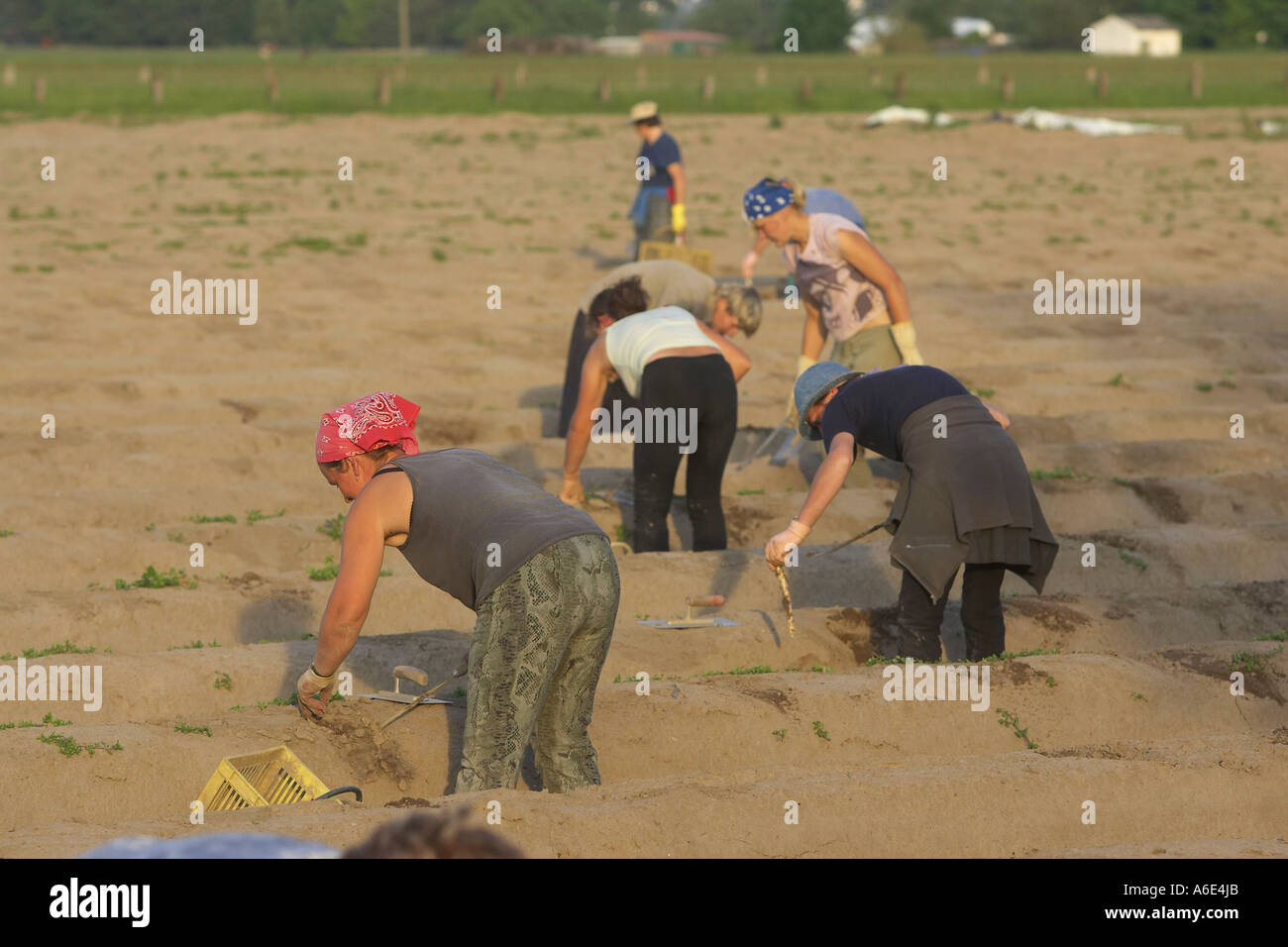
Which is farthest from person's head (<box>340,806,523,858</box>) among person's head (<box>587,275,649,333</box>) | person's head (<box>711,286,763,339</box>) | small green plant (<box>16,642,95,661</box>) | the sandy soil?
person's head (<box>711,286,763,339</box>)

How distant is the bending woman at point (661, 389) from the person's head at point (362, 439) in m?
2.44

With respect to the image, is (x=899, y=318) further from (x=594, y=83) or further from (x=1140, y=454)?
(x=594, y=83)

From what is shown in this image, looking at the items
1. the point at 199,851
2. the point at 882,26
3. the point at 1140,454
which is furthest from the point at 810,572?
the point at 882,26

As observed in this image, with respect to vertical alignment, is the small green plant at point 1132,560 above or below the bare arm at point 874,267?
below

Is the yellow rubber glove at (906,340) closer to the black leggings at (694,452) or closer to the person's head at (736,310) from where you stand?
the person's head at (736,310)

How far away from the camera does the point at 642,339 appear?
7230 mm

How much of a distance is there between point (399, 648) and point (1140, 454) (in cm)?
517

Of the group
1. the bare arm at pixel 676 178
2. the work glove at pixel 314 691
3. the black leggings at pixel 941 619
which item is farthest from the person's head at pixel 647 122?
the work glove at pixel 314 691

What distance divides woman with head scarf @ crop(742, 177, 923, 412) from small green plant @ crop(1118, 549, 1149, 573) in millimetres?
1379

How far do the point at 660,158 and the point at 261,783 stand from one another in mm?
10153

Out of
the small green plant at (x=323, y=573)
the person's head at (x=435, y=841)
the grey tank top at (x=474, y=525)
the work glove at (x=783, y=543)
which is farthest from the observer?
the small green plant at (x=323, y=573)

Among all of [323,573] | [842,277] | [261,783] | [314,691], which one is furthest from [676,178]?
[261,783]

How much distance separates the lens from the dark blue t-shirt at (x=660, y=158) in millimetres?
14156

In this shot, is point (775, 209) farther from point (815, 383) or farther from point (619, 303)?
point (815, 383)
